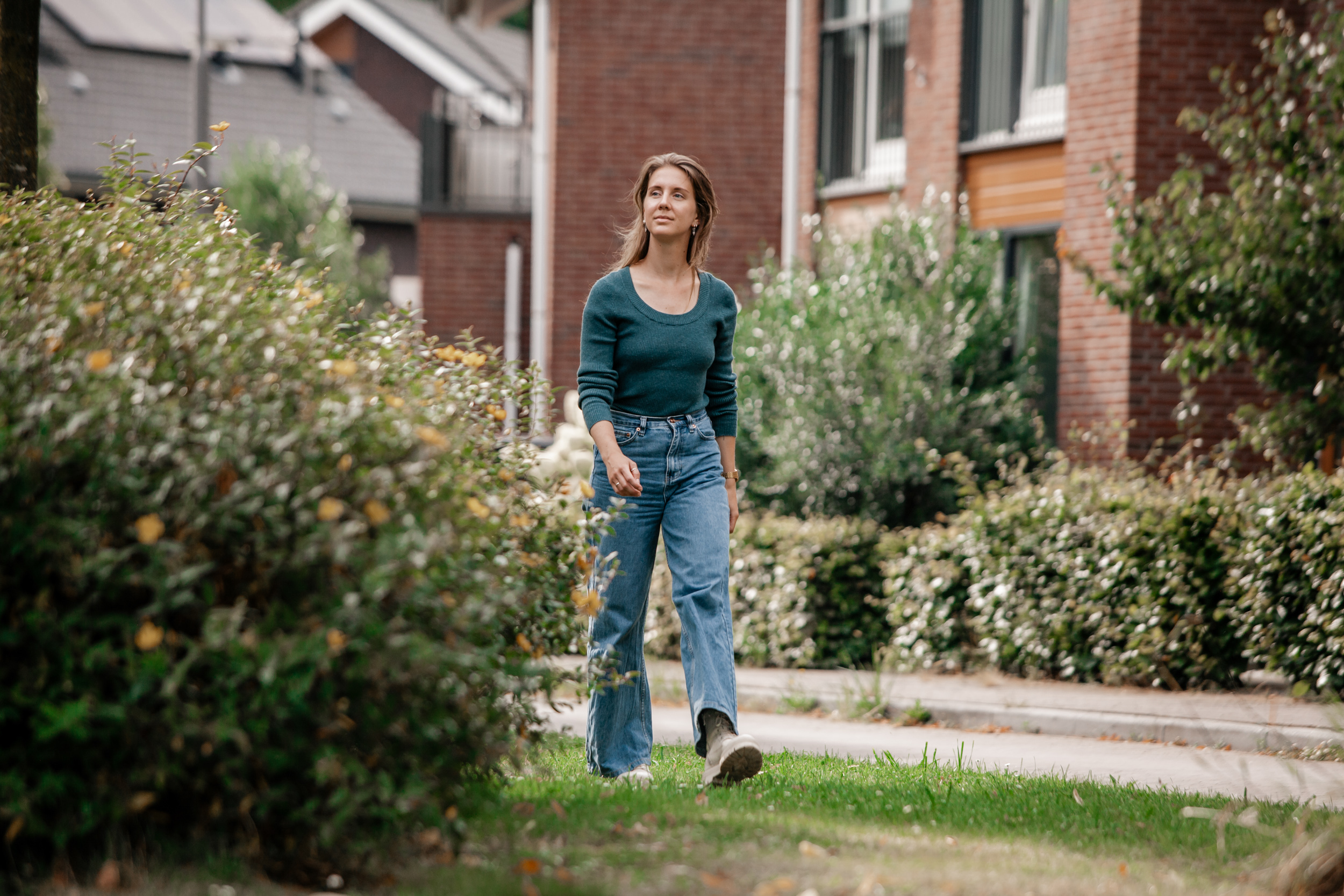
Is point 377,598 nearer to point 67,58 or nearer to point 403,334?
point 403,334

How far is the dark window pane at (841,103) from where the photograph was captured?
50.5ft

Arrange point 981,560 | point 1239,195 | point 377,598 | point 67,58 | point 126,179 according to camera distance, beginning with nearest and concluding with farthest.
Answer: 1. point 377,598
2. point 126,179
3. point 1239,195
4. point 981,560
5. point 67,58

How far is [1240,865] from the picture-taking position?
3.85 m

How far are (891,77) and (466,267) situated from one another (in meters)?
9.14

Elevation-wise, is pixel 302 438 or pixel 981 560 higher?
pixel 302 438


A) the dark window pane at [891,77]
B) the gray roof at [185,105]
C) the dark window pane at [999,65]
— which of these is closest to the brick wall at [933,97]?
the dark window pane at [999,65]

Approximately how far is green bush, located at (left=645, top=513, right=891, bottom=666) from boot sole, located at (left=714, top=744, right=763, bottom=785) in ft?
17.2

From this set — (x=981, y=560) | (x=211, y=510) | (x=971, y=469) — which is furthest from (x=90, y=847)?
(x=971, y=469)

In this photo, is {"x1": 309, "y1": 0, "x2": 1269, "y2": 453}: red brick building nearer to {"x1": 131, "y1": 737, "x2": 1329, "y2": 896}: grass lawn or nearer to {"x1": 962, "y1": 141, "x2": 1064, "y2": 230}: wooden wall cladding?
{"x1": 962, "y1": 141, "x2": 1064, "y2": 230}: wooden wall cladding

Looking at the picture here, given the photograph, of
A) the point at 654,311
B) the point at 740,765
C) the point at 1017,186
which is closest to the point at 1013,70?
the point at 1017,186

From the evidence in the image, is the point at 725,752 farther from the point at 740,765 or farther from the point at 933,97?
the point at 933,97

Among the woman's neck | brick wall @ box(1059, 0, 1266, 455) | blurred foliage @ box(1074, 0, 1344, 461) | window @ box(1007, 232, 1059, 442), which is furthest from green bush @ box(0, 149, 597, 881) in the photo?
window @ box(1007, 232, 1059, 442)

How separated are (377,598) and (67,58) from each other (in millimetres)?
37443

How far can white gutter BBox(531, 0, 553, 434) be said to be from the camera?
61.1 feet
